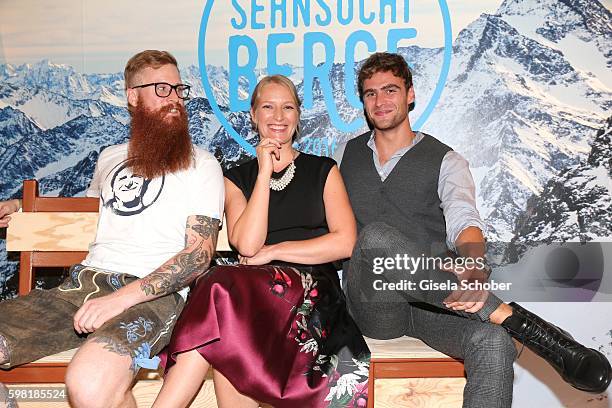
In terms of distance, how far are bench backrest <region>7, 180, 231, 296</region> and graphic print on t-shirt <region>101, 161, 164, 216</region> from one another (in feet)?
1.35

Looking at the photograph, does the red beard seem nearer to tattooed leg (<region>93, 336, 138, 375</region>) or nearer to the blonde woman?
the blonde woman

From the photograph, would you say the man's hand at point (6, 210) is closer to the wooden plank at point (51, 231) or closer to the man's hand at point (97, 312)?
the wooden plank at point (51, 231)

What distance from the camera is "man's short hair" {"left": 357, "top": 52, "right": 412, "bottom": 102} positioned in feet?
10.1

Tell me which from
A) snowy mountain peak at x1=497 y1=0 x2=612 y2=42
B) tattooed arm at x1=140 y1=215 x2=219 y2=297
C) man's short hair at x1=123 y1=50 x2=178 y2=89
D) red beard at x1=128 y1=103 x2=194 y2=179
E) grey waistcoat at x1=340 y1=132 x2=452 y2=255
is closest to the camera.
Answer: tattooed arm at x1=140 y1=215 x2=219 y2=297

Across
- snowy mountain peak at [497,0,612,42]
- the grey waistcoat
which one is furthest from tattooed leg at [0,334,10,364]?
snowy mountain peak at [497,0,612,42]

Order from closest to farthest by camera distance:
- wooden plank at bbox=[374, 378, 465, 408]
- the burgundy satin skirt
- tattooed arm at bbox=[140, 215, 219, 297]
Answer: the burgundy satin skirt
tattooed arm at bbox=[140, 215, 219, 297]
wooden plank at bbox=[374, 378, 465, 408]

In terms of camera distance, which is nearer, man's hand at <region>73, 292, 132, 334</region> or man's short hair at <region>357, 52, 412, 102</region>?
man's hand at <region>73, 292, 132, 334</region>


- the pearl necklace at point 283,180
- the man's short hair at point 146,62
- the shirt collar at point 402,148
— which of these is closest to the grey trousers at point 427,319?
the pearl necklace at point 283,180

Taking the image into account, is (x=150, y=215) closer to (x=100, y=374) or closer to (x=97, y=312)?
(x=97, y=312)

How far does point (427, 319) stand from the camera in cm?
264

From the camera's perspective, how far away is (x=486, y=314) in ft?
8.04

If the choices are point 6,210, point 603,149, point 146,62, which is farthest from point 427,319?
point 6,210

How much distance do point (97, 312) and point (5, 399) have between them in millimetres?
408

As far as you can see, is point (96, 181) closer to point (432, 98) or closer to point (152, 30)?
point (152, 30)
